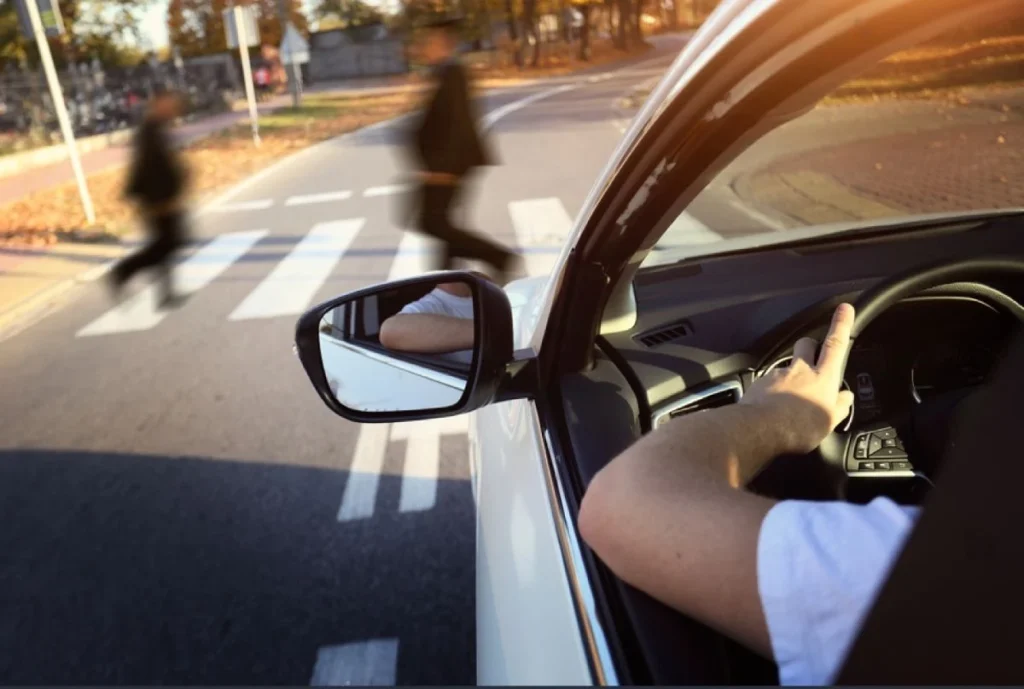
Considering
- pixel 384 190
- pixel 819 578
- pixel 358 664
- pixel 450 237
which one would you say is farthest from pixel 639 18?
pixel 819 578

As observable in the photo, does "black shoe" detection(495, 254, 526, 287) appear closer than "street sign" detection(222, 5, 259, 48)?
Yes

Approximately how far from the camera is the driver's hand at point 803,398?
3.56 feet

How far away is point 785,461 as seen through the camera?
4.65ft

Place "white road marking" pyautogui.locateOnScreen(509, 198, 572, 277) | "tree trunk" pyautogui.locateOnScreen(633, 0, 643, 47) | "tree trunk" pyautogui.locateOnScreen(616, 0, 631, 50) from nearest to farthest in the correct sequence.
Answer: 1. "white road marking" pyautogui.locateOnScreen(509, 198, 572, 277)
2. "tree trunk" pyautogui.locateOnScreen(633, 0, 643, 47)
3. "tree trunk" pyautogui.locateOnScreen(616, 0, 631, 50)

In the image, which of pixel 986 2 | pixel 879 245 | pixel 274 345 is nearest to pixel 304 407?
pixel 274 345

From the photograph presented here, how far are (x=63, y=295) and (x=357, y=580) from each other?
669cm

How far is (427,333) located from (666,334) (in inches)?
21.4

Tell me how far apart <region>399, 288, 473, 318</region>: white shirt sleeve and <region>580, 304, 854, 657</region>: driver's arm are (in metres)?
0.75

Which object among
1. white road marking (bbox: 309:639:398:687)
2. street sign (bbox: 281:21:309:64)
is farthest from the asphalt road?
street sign (bbox: 281:21:309:64)

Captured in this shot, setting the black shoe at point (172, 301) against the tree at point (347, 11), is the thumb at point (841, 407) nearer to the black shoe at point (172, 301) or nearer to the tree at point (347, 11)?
the black shoe at point (172, 301)

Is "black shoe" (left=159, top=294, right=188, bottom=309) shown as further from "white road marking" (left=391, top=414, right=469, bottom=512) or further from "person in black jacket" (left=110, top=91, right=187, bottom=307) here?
"white road marking" (left=391, top=414, right=469, bottom=512)

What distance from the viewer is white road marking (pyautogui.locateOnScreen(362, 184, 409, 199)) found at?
12008 mm

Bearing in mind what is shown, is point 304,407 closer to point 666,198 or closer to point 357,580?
point 357,580

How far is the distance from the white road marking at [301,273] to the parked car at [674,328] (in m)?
5.16
